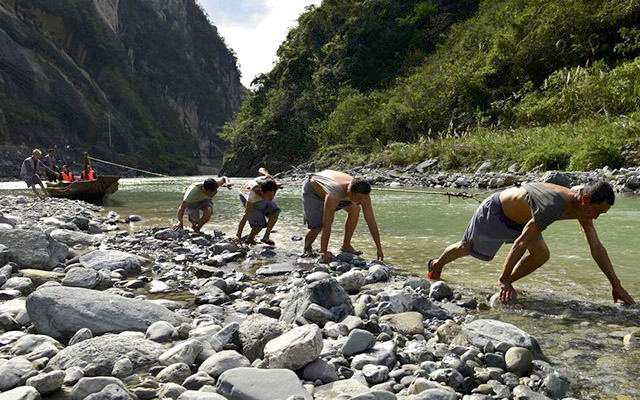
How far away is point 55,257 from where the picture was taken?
6.40m

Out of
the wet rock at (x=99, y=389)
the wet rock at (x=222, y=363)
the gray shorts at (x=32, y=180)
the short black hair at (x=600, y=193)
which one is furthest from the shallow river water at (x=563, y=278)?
the gray shorts at (x=32, y=180)

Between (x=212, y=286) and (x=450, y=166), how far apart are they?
19.8m

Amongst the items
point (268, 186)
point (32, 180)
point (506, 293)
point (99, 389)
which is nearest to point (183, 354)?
point (99, 389)

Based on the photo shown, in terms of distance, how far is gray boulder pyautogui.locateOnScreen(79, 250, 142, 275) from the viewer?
6176 mm

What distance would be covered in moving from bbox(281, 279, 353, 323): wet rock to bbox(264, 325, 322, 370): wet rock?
919 mm

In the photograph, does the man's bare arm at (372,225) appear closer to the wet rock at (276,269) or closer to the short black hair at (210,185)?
the wet rock at (276,269)

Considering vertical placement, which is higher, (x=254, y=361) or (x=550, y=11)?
(x=550, y=11)

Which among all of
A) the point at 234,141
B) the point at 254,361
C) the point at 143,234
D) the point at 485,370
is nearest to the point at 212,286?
the point at 254,361

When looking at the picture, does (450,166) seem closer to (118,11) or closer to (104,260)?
(104,260)

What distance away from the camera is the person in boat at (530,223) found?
436cm

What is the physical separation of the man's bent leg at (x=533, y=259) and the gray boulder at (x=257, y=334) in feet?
8.16

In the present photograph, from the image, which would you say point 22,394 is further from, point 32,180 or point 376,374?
point 32,180

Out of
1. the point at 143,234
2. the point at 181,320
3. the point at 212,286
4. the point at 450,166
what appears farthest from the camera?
the point at 450,166

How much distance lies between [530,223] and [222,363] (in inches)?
116
